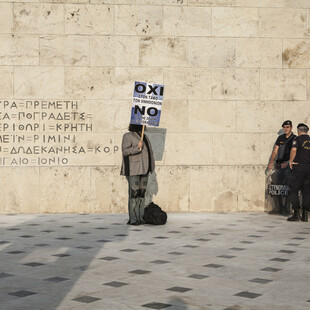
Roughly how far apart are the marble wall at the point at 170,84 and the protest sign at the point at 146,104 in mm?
2208

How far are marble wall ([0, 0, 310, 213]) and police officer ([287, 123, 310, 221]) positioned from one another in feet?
6.00

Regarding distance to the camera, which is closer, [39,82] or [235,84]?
[39,82]

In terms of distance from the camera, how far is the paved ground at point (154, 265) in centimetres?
523

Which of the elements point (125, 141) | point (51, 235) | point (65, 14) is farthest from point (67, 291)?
point (65, 14)

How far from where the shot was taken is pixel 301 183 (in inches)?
446

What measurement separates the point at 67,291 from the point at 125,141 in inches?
206

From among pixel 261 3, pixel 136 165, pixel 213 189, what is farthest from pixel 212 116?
pixel 136 165

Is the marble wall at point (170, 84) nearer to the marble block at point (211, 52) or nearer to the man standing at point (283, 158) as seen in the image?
the marble block at point (211, 52)

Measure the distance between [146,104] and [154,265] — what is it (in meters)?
4.46

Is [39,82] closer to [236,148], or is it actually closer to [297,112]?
[236,148]

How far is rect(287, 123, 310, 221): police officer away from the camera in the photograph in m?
11.2

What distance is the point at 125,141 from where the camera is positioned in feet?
34.4

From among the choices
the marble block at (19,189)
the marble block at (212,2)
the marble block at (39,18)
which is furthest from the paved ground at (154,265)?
the marble block at (212,2)

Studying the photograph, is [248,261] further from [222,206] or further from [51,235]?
[222,206]
